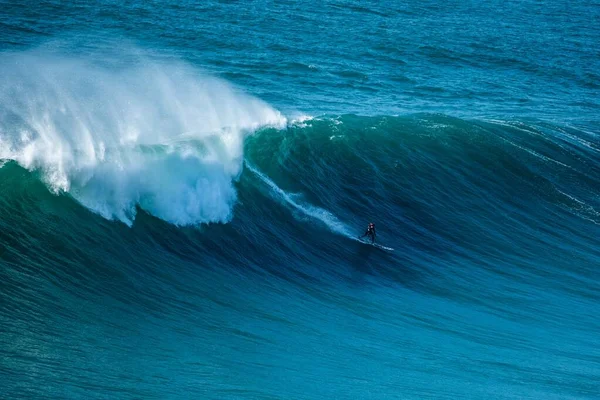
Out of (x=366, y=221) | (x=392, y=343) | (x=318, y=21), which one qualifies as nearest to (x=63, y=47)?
(x=318, y=21)

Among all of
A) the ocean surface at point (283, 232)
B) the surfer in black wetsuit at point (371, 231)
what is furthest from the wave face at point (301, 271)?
the surfer in black wetsuit at point (371, 231)

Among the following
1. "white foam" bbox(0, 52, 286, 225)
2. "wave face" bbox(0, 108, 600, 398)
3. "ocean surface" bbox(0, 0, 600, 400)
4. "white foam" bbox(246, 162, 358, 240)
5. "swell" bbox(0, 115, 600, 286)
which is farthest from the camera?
"white foam" bbox(246, 162, 358, 240)

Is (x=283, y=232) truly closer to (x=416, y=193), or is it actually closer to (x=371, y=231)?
(x=371, y=231)

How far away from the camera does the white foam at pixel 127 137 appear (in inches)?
752

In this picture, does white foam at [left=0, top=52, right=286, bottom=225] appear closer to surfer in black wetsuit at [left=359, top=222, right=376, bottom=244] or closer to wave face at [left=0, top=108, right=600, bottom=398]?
wave face at [left=0, top=108, right=600, bottom=398]

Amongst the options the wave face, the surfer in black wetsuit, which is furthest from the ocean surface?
the surfer in black wetsuit

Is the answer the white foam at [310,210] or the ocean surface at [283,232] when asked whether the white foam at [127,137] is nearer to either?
the ocean surface at [283,232]

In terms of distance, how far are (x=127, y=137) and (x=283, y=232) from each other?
5.16 meters

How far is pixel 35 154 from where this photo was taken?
18.9m

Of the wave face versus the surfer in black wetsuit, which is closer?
the wave face

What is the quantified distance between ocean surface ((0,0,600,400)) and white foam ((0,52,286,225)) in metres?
0.08

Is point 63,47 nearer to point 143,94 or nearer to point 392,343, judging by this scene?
point 143,94

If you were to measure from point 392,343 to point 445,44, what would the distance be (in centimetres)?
3054

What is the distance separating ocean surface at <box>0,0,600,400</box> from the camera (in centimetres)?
1499
